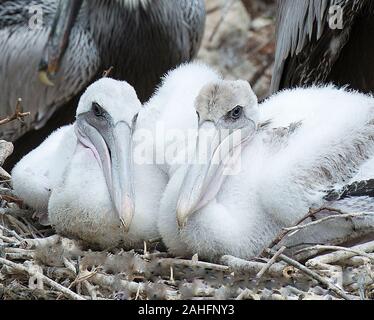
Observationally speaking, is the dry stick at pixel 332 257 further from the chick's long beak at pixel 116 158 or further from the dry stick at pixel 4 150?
the dry stick at pixel 4 150

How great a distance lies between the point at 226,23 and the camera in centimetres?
739

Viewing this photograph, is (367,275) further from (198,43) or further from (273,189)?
(198,43)

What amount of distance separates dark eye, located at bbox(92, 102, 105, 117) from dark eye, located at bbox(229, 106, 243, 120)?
0.43 m

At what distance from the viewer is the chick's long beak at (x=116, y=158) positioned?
3609 mm

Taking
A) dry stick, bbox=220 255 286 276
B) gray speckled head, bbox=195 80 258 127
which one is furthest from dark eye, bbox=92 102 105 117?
dry stick, bbox=220 255 286 276

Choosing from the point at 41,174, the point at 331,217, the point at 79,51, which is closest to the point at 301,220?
the point at 331,217

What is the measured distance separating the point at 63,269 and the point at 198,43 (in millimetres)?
2389

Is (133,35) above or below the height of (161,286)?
above

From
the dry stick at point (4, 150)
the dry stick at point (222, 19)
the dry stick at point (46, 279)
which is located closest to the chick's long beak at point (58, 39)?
the dry stick at point (4, 150)

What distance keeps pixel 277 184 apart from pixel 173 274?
1.41 feet

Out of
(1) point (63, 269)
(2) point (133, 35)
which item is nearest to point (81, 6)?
(2) point (133, 35)

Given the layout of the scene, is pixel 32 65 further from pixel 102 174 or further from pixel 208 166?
pixel 208 166

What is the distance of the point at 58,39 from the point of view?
499cm
